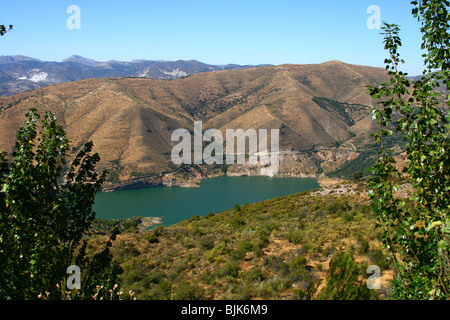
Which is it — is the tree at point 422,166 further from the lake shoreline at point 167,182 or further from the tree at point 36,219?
the lake shoreline at point 167,182

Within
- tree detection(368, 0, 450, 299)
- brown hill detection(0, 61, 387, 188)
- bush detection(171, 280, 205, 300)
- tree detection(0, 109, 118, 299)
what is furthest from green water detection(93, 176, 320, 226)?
tree detection(368, 0, 450, 299)

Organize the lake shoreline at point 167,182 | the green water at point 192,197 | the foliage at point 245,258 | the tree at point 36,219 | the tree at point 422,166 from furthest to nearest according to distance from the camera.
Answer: the lake shoreline at point 167,182, the green water at point 192,197, the foliage at point 245,258, the tree at point 36,219, the tree at point 422,166

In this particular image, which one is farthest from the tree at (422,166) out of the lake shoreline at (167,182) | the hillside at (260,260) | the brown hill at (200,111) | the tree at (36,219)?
the brown hill at (200,111)

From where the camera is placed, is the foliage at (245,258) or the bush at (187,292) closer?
the bush at (187,292)

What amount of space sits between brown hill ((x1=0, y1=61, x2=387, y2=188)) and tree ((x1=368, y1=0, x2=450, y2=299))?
305ft

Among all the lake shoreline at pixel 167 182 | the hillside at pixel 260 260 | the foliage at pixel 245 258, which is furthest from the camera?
the lake shoreline at pixel 167 182

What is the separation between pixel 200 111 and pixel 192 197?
281 ft

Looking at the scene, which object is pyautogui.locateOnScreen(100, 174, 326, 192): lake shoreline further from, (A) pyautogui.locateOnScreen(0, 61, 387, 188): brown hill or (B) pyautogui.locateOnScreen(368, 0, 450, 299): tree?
(B) pyautogui.locateOnScreen(368, 0, 450, 299): tree

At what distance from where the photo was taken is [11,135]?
303 feet

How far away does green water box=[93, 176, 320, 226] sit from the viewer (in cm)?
7500

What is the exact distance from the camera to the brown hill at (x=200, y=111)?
103 metres

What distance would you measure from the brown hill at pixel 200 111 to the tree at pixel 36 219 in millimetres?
90268
